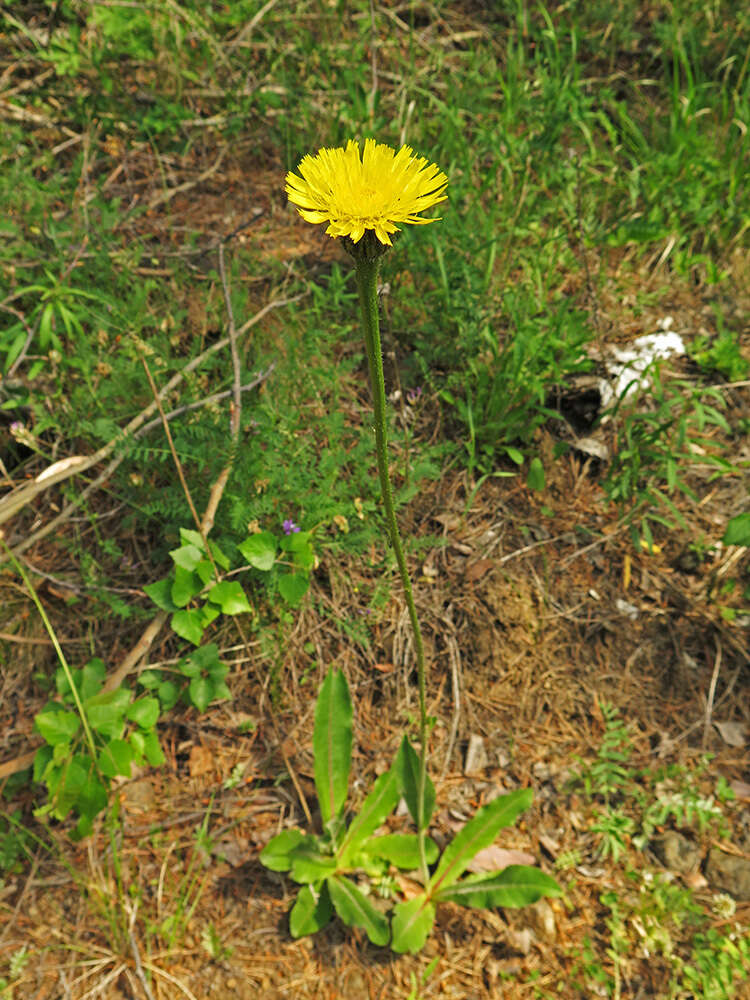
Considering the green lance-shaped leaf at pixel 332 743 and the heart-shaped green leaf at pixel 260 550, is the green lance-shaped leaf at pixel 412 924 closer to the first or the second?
the green lance-shaped leaf at pixel 332 743

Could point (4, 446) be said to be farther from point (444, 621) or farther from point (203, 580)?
point (444, 621)

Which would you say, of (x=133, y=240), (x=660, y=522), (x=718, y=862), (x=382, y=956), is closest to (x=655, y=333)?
(x=660, y=522)

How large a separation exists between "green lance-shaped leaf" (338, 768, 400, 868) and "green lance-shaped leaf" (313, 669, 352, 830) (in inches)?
2.5

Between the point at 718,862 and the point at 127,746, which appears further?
the point at 718,862

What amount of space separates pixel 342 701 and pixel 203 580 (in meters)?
0.49

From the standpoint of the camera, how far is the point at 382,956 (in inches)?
66.8

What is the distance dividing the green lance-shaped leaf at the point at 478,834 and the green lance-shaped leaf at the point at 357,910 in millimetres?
171

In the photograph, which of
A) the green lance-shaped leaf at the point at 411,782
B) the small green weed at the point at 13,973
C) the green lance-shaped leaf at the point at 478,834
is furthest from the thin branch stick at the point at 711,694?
the small green weed at the point at 13,973

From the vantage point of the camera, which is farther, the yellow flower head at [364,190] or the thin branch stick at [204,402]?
the thin branch stick at [204,402]

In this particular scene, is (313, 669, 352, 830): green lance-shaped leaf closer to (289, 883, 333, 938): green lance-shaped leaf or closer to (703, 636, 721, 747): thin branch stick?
(289, 883, 333, 938): green lance-shaped leaf

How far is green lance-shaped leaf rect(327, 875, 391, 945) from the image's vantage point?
1.60 m

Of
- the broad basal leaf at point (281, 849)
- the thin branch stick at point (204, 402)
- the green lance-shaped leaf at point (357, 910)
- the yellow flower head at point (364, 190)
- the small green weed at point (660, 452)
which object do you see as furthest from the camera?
the small green weed at point (660, 452)

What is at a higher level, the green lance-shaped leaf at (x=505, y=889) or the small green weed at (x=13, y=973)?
the green lance-shaped leaf at (x=505, y=889)

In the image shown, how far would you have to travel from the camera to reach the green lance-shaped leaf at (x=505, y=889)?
162cm
